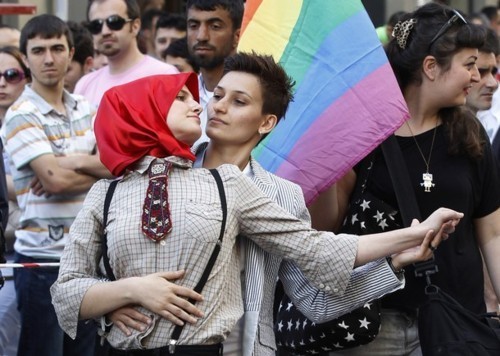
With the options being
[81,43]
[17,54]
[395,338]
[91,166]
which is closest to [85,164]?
[91,166]

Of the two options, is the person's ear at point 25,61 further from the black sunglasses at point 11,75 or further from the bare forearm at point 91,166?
the bare forearm at point 91,166

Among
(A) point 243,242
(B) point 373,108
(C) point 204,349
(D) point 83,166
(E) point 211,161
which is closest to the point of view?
(C) point 204,349

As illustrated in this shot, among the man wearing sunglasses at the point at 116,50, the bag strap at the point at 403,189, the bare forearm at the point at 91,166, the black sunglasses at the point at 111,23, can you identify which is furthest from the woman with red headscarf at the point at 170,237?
the black sunglasses at the point at 111,23

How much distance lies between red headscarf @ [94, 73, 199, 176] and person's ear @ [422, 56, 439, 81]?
1315 mm

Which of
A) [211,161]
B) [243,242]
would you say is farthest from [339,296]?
[211,161]

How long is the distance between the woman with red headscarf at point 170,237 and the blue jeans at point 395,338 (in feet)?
2.75

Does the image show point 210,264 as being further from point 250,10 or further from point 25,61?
point 25,61

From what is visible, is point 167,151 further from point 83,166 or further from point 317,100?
point 83,166

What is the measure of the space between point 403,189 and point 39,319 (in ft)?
8.20

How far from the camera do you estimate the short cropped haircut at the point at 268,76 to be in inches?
181

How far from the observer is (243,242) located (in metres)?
4.29

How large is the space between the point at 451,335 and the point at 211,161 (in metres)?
1.13

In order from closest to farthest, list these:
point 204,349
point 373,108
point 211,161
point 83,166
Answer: point 204,349
point 211,161
point 373,108
point 83,166

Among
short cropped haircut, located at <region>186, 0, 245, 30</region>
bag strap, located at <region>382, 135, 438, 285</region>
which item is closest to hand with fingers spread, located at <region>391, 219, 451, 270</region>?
bag strap, located at <region>382, 135, 438, 285</region>
